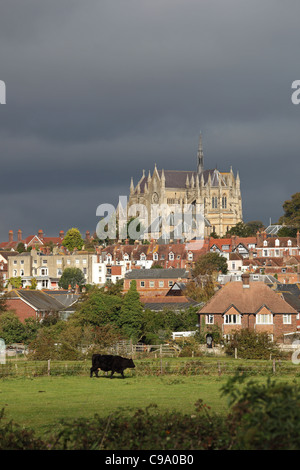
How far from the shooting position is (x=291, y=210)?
6826 inches

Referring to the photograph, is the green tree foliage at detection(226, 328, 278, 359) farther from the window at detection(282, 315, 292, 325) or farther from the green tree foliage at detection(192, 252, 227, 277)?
the green tree foliage at detection(192, 252, 227, 277)

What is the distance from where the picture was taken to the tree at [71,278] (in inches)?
5236

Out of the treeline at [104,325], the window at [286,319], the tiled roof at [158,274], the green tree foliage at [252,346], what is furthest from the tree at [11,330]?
the tiled roof at [158,274]

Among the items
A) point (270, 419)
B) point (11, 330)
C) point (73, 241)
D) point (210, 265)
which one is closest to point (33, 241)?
point (73, 241)

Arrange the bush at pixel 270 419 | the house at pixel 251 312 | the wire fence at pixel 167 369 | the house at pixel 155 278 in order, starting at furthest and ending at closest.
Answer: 1. the house at pixel 155 278
2. the house at pixel 251 312
3. the wire fence at pixel 167 369
4. the bush at pixel 270 419

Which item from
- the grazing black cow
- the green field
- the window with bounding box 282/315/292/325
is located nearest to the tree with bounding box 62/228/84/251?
the window with bounding box 282/315/292/325

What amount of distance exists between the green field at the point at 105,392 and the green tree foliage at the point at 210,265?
7400 cm

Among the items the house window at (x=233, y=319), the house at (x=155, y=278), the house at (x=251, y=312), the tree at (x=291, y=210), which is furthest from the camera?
the tree at (x=291, y=210)

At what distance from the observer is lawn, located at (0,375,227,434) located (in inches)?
950

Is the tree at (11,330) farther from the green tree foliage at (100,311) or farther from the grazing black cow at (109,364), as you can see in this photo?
the grazing black cow at (109,364)

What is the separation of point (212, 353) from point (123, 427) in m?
35.0

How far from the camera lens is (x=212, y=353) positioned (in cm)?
5031
